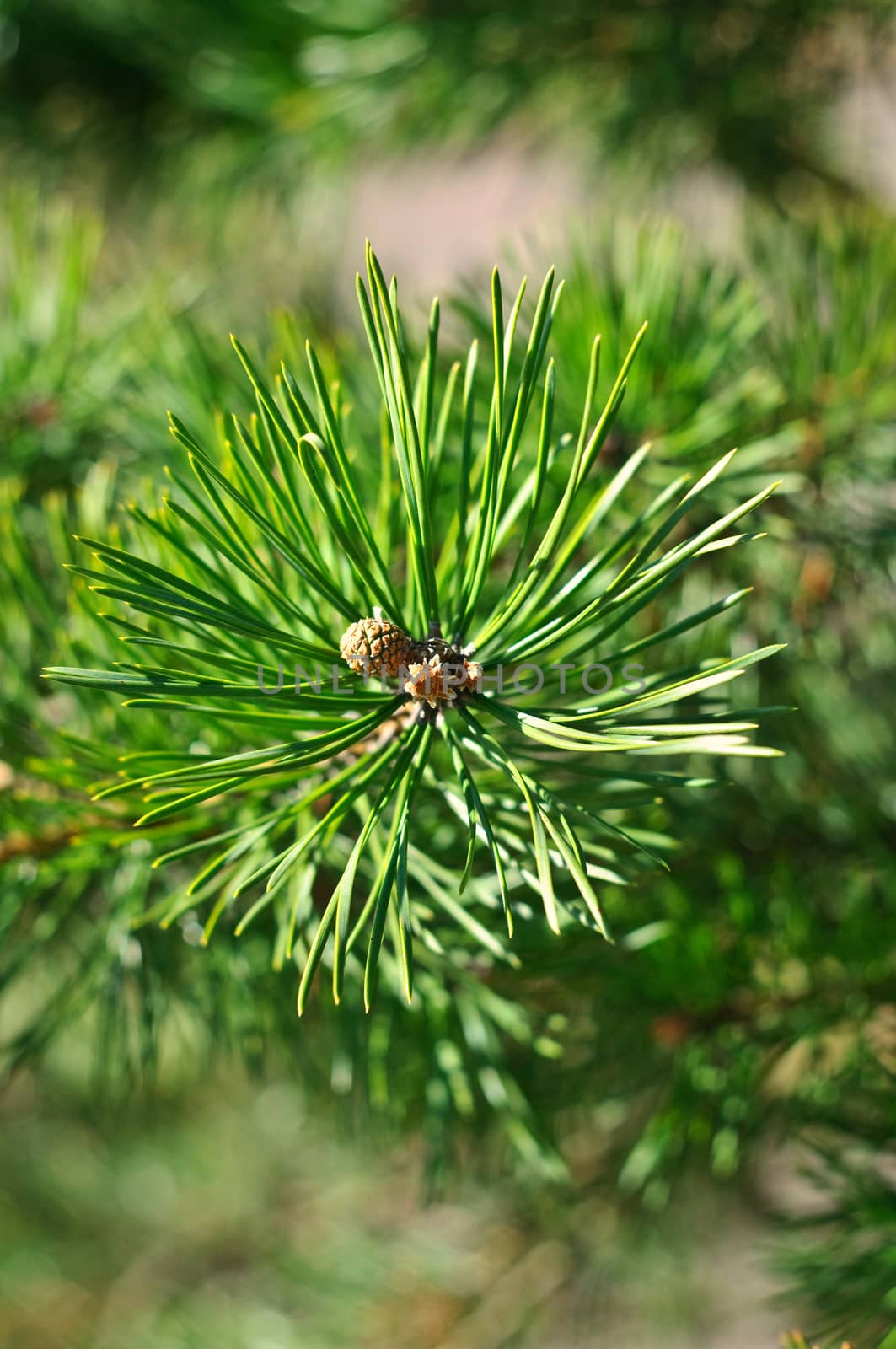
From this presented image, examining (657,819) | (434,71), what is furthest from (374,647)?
(434,71)

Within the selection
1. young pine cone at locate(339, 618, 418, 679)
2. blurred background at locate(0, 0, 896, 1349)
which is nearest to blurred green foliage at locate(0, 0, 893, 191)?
blurred background at locate(0, 0, 896, 1349)

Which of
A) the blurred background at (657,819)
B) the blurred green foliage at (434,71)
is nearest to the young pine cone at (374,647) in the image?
the blurred background at (657,819)

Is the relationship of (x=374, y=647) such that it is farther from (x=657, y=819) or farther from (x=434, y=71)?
(x=434, y=71)

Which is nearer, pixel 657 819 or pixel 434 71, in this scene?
pixel 657 819

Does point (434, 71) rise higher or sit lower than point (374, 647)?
higher

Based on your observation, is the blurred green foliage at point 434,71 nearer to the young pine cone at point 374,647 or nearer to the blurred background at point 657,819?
the blurred background at point 657,819
